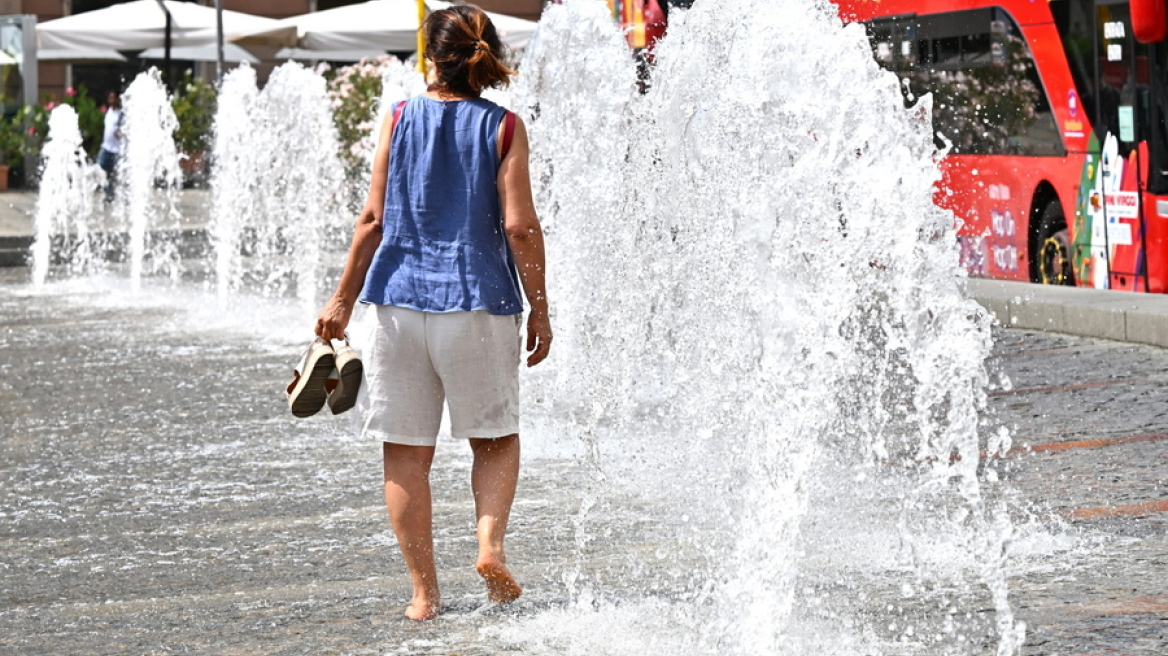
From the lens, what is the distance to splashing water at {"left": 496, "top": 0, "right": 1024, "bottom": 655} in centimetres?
489

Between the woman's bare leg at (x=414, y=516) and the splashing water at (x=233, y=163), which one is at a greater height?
the splashing water at (x=233, y=163)

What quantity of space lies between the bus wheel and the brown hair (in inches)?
386

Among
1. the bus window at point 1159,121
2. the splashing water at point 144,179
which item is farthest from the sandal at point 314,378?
the splashing water at point 144,179

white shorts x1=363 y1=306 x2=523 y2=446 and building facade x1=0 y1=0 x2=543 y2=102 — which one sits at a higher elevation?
building facade x1=0 y1=0 x2=543 y2=102

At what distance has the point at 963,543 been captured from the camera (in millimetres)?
6000

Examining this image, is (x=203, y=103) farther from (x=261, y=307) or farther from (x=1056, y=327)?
(x=1056, y=327)

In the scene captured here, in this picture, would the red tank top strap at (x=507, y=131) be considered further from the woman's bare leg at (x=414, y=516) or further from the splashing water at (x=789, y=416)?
the woman's bare leg at (x=414, y=516)

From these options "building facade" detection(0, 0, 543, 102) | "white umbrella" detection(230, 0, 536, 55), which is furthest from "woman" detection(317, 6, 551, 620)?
"building facade" detection(0, 0, 543, 102)

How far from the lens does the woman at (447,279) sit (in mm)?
5160

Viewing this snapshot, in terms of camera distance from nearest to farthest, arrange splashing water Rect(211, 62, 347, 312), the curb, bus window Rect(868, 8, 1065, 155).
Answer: the curb < bus window Rect(868, 8, 1065, 155) < splashing water Rect(211, 62, 347, 312)

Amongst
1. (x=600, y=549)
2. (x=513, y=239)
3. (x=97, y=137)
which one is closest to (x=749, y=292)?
(x=513, y=239)

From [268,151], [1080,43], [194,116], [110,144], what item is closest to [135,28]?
[194,116]

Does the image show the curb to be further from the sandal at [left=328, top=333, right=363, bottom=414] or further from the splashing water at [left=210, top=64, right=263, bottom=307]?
the sandal at [left=328, top=333, right=363, bottom=414]

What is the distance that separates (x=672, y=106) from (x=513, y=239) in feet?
9.11
